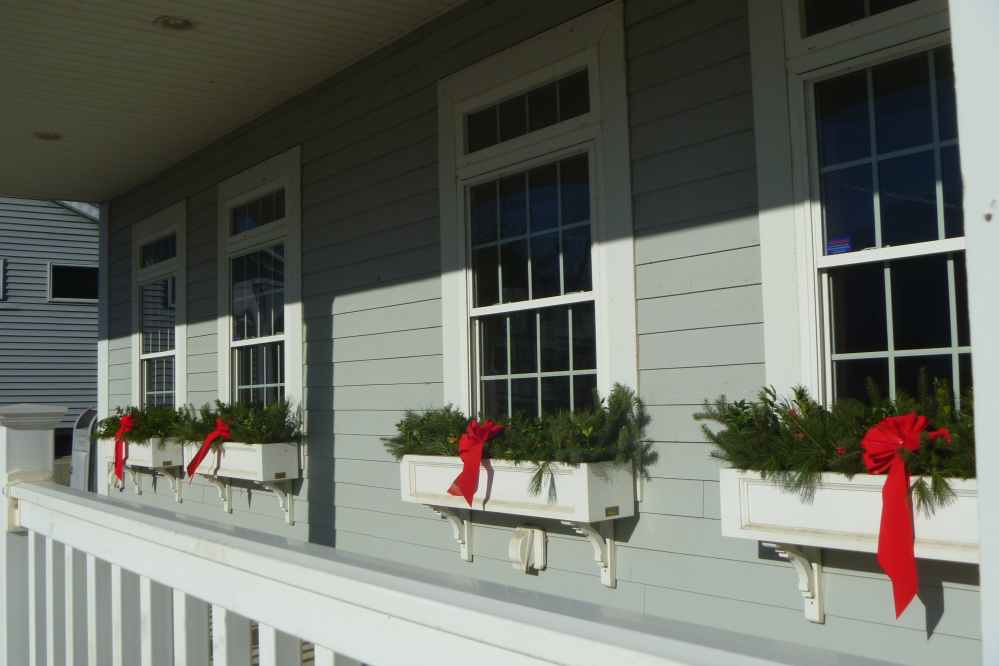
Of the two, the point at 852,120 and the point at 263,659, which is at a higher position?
the point at 852,120

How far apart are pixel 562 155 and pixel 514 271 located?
532mm

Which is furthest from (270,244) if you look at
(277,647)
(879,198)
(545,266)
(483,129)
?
(277,647)

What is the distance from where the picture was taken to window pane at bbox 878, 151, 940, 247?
239 cm

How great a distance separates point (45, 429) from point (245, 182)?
3340mm

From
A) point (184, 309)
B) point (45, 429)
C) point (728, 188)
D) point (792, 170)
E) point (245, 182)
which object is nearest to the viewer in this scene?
point (45, 429)

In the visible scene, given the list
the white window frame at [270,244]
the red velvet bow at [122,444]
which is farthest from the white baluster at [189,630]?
the red velvet bow at [122,444]

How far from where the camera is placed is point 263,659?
110 centimetres

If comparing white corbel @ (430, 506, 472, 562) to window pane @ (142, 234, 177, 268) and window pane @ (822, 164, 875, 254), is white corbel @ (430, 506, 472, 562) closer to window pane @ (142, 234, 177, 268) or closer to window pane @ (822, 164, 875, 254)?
window pane @ (822, 164, 875, 254)

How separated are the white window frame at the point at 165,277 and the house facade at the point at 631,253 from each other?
3.39ft

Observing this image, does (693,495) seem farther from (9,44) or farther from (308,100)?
(9,44)

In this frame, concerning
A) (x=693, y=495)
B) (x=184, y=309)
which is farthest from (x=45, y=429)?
(x=184, y=309)

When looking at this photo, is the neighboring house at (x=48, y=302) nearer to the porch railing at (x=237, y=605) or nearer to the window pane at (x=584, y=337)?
the window pane at (x=584, y=337)

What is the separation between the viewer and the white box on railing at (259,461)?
187 inches

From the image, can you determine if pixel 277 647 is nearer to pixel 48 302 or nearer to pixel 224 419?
pixel 224 419
